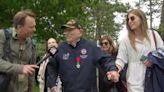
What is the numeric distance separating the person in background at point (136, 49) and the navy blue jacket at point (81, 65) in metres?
0.34

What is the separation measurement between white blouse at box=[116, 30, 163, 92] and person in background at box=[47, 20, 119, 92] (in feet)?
1.09

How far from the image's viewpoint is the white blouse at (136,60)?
635 centimetres

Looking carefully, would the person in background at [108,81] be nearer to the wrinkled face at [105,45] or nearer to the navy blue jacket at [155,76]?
the wrinkled face at [105,45]

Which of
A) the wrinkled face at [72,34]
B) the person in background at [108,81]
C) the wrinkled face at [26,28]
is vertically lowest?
the person in background at [108,81]

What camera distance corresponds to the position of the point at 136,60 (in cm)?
639

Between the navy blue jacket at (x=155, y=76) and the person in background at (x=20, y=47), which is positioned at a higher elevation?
the person in background at (x=20, y=47)

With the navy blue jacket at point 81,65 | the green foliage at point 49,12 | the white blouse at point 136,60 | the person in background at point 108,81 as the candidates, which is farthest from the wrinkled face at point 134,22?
the green foliage at point 49,12

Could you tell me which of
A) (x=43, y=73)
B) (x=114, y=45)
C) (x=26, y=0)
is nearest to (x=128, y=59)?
(x=114, y=45)

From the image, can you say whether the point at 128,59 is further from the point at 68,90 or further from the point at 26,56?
the point at 26,56

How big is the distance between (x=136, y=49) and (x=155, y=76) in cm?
45

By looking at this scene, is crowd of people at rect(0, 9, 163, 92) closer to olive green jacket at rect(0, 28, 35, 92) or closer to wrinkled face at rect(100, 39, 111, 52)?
olive green jacket at rect(0, 28, 35, 92)

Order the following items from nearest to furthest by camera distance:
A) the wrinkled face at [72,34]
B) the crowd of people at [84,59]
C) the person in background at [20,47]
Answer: the person in background at [20,47]
the crowd of people at [84,59]
the wrinkled face at [72,34]

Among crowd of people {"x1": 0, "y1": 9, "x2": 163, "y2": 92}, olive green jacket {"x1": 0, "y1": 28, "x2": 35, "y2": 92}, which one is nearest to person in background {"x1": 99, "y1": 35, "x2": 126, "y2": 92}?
crowd of people {"x1": 0, "y1": 9, "x2": 163, "y2": 92}

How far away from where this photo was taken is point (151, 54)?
20.5 ft
